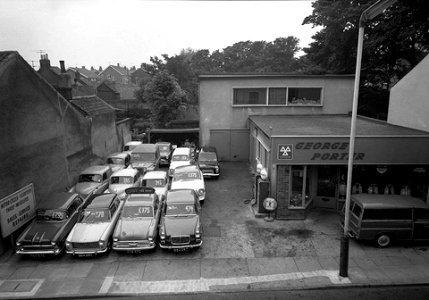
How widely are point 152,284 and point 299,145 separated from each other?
27.2ft

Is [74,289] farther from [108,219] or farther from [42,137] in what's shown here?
[42,137]

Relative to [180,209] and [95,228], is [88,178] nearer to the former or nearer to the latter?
[95,228]

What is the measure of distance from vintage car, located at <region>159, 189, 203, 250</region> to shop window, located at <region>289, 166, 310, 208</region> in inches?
181

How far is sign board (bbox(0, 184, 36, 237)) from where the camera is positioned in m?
12.1

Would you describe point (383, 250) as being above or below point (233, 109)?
below

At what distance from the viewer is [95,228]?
12305 millimetres

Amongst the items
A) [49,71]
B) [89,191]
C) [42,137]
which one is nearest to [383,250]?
[89,191]

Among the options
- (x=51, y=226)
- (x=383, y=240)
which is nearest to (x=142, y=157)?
(x=51, y=226)

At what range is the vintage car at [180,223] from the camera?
468 inches

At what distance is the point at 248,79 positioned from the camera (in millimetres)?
23531

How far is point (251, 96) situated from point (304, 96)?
399 cm

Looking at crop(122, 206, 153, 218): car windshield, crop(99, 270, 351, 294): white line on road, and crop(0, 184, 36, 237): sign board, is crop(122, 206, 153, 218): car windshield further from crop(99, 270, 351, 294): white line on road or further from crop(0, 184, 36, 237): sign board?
crop(0, 184, 36, 237): sign board

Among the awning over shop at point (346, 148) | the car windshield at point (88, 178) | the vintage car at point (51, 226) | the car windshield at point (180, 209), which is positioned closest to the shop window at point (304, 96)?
the awning over shop at point (346, 148)

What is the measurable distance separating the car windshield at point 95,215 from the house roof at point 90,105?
10634 mm
